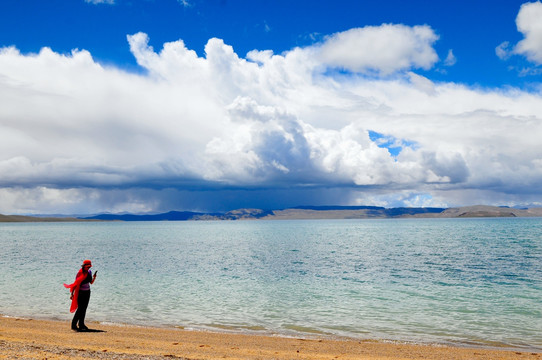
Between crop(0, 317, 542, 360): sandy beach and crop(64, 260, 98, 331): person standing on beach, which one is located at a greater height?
crop(64, 260, 98, 331): person standing on beach

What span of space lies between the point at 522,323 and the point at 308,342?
14.6 meters

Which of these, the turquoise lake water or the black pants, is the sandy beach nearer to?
the black pants

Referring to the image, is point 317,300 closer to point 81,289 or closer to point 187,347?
point 187,347

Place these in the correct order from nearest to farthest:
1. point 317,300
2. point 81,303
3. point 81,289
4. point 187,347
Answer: point 187,347 → point 81,289 → point 81,303 → point 317,300

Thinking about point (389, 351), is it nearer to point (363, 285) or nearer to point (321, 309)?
→ point (321, 309)

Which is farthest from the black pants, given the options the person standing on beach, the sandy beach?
the sandy beach

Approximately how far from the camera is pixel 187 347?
18.1 m

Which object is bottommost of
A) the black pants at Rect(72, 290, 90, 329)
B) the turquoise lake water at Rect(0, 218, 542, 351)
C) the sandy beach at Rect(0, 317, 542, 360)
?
the turquoise lake water at Rect(0, 218, 542, 351)

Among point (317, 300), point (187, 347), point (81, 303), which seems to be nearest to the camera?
point (187, 347)

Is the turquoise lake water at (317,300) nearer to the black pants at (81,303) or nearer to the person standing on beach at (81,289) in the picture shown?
the black pants at (81,303)

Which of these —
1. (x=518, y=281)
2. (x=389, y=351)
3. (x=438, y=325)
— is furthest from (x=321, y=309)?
(x=518, y=281)

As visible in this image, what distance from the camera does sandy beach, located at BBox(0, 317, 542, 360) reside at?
15336 millimetres

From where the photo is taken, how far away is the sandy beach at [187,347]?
50.3 feet

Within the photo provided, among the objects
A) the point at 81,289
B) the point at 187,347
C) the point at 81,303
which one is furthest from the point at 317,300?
the point at 81,289
